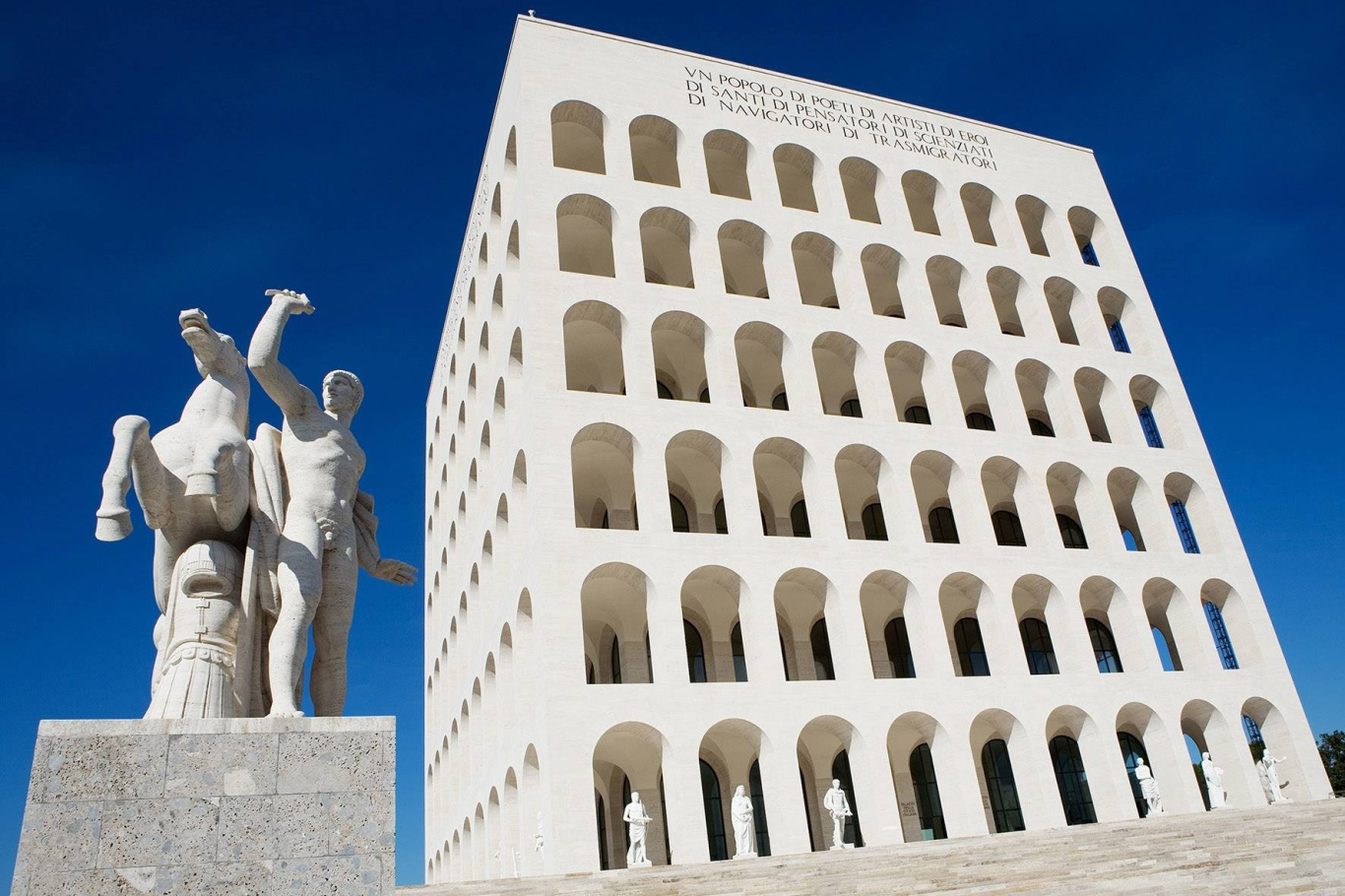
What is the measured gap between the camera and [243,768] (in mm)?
5320

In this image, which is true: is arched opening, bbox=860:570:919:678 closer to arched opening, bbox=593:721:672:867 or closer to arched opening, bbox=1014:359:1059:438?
arched opening, bbox=593:721:672:867

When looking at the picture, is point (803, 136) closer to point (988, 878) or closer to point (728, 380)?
point (728, 380)

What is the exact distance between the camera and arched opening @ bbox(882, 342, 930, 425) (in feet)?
95.7

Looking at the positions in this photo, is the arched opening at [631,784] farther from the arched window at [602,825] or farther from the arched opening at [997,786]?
the arched opening at [997,786]

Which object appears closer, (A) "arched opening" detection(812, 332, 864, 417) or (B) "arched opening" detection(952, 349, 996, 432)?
(A) "arched opening" detection(812, 332, 864, 417)

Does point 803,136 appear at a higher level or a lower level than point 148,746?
higher

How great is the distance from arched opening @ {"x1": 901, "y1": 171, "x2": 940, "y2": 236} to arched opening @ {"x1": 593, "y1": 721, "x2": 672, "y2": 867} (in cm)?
1774

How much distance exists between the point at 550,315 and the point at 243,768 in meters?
20.6

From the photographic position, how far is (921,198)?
109 feet

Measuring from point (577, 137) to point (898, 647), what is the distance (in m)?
17.6

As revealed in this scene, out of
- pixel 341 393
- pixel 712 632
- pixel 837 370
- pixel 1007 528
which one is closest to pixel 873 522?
pixel 1007 528

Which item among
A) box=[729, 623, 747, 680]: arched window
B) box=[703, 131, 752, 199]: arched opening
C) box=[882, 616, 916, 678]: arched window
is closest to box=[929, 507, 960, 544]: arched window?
box=[882, 616, 916, 678]: arched window

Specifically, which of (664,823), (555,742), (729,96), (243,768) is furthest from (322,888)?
(729,96)

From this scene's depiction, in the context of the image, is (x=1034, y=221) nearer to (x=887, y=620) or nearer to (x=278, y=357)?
(x=887, y=620)
